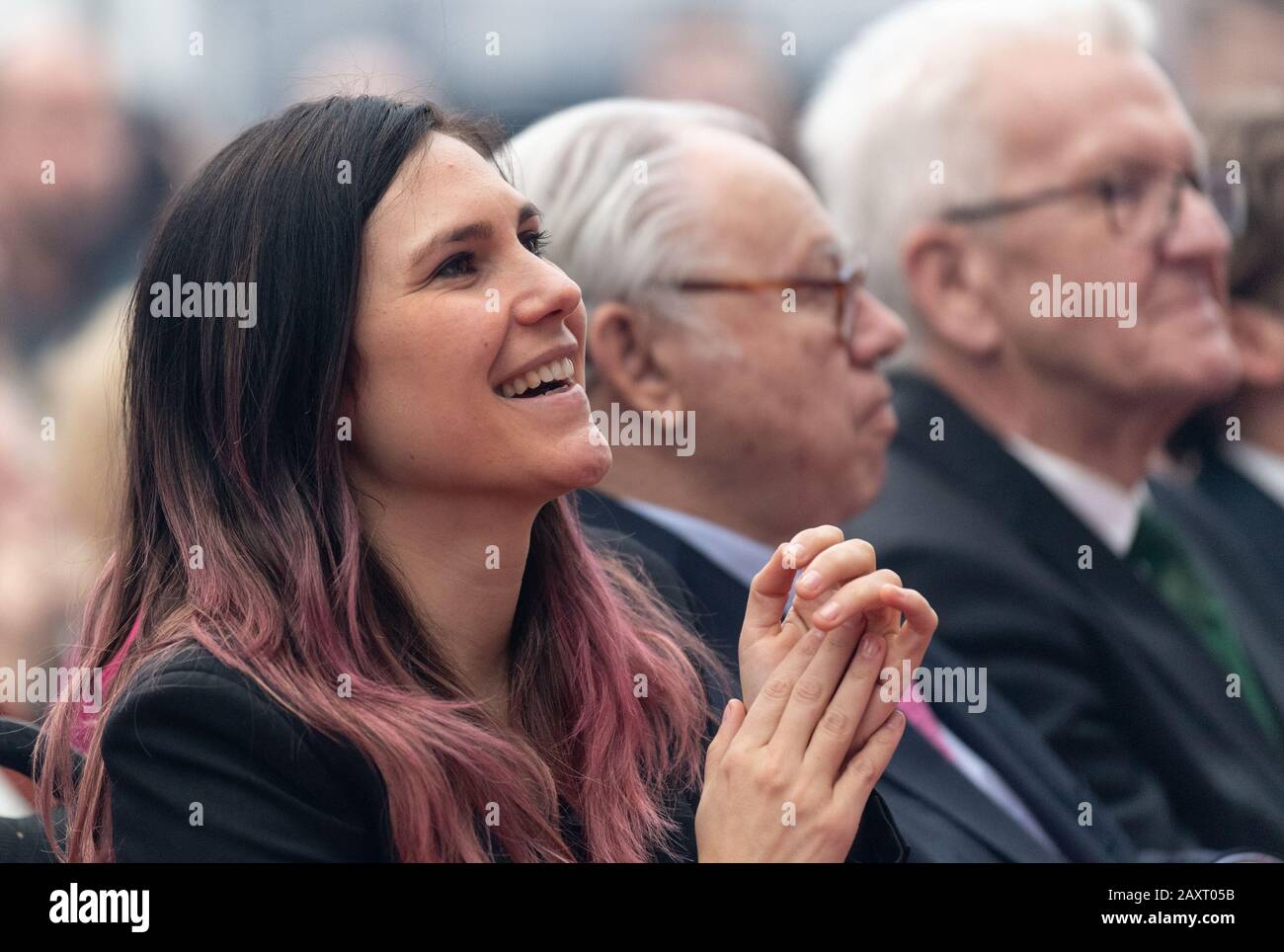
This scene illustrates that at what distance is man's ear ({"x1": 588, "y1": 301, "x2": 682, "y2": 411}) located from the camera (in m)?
2.37

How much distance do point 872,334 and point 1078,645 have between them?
61 centimetres

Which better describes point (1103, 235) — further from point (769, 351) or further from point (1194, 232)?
point (769, 351)

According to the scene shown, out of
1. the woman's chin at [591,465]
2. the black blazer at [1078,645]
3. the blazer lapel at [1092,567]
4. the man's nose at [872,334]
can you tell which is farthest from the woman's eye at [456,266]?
the blazer lapel at [1092,567]

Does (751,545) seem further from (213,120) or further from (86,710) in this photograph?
(213,120)

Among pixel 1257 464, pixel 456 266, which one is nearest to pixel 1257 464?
→ pixel 1257 464

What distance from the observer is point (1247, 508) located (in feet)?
11.6

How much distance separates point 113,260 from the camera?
3045 millimetres

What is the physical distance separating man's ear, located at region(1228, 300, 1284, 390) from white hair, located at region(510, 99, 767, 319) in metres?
1.62

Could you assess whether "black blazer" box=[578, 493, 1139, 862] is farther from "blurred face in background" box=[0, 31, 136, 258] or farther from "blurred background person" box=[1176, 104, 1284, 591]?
"blurred face in background" box=[0, 31, 136, 258]

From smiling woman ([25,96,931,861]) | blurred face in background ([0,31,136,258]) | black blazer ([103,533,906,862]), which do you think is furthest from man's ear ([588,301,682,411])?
blurred face in background ([0,31,136,258])

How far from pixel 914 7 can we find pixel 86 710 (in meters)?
2.10

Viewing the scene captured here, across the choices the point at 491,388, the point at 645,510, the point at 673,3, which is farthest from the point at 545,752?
the point at 673,3

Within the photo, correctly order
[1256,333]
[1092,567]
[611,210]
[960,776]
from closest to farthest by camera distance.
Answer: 1. [960,776]
2. [611,210]
3. [1092,567]
4. [1256,333]

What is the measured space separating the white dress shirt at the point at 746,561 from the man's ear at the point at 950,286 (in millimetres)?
712
